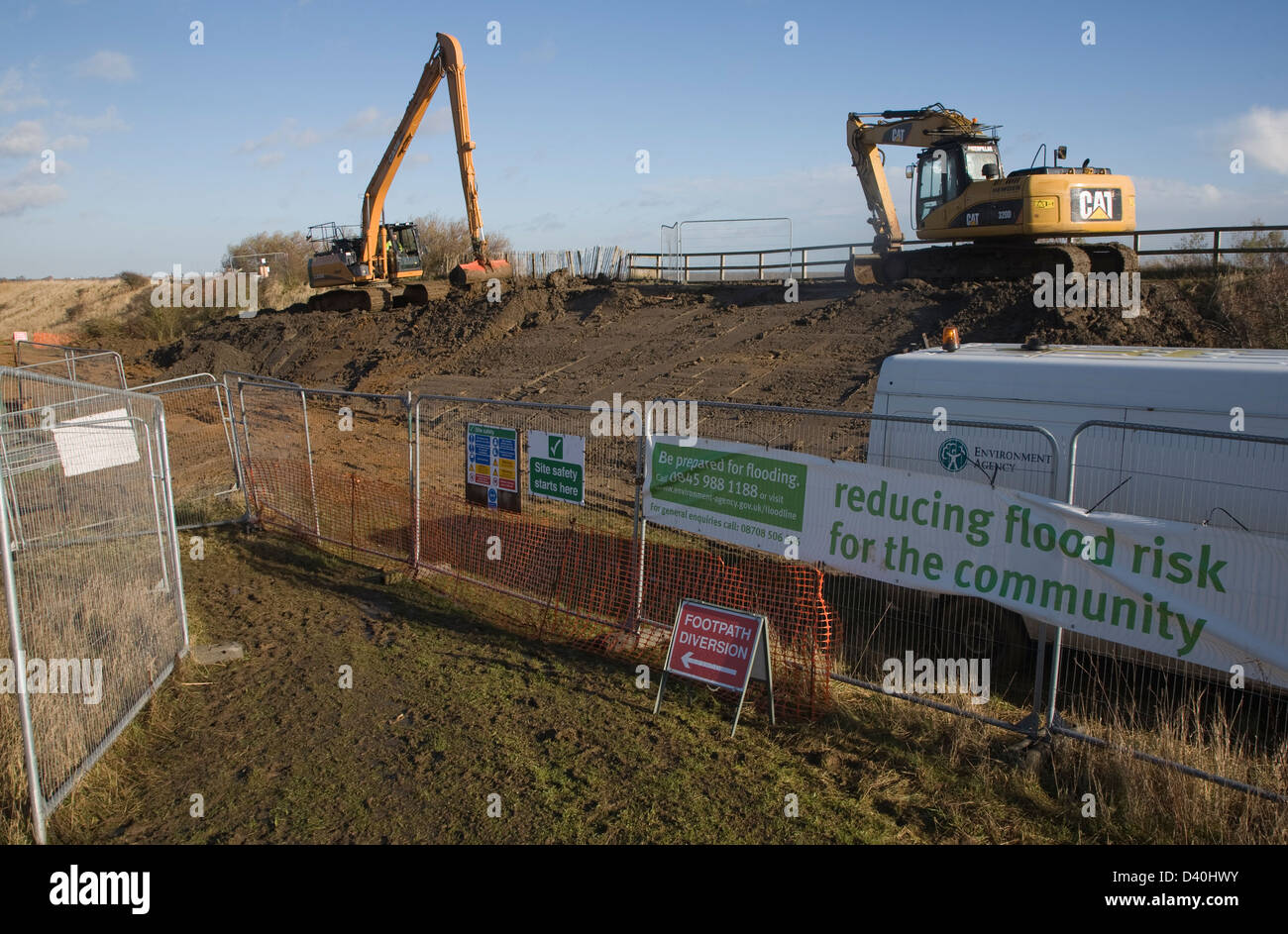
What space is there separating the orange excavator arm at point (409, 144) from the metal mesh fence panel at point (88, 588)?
2306 cm

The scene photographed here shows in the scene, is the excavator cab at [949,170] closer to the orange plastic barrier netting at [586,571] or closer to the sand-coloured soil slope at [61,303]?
the orange plastic barrier netting at [586,571]

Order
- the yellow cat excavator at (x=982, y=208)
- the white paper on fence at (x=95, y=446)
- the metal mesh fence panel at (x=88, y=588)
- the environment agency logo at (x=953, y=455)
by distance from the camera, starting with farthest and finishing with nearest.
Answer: the yellow cat excavator at (x=982, y=208) < the environment agency logo at (x=953, y=455) < the white paper on fence at (x=95, y=446) < the metal mesh fence panel at (x=88, y=588)

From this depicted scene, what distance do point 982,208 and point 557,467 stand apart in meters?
16.2

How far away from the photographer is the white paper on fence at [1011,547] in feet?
16.1

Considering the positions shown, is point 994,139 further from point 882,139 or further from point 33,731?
point 33,731

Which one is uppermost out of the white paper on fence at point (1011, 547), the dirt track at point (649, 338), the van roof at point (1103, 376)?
the dirt track at point (649, 338)

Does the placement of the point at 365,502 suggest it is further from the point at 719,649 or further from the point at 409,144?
the point at 409,144

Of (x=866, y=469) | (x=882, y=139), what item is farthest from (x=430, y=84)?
(x=866, y=469)

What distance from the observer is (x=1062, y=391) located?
7922 millimetres

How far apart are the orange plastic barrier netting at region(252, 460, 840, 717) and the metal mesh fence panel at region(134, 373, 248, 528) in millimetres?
1034

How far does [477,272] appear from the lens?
31781 millimetres

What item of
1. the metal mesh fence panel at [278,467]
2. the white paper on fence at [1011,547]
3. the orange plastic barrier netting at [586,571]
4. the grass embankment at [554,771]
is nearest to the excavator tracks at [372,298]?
the metal mesh fence panel at [278,467]

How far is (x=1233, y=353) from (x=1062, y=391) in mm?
1667

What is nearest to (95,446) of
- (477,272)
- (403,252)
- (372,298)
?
(477,272)
